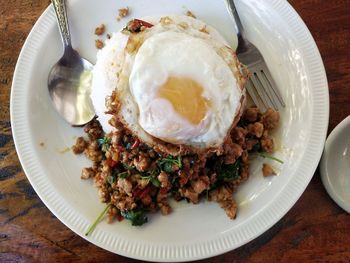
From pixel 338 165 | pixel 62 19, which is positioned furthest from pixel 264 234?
pixel 62 19

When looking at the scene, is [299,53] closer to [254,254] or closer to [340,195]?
[340,195]

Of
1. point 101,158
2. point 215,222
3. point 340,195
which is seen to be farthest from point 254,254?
point 101,158

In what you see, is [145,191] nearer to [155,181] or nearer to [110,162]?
[155,181]

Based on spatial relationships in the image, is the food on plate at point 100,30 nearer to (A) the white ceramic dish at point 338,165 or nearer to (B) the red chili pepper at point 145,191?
(B) the red chili pepper at point 145,191

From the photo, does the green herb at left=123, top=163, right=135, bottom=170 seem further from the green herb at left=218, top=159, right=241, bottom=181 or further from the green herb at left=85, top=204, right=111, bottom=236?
the green herb at left=218, top=159, right=241, bottom=181

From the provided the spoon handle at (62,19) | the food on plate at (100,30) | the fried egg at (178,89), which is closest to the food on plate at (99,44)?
the food on plate at (100,30)
